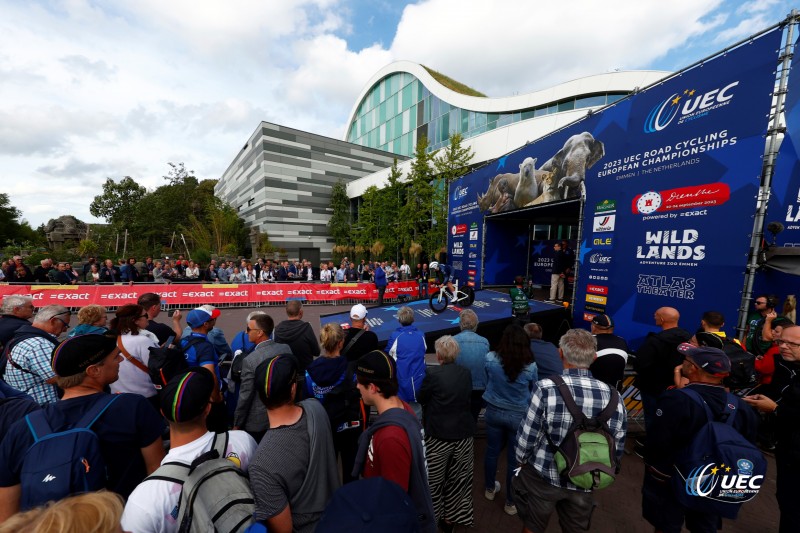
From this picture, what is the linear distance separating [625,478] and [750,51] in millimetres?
5525

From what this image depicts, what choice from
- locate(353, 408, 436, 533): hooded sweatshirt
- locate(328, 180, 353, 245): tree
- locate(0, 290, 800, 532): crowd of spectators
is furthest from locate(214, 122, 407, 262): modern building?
locate(353, 408, 436, 533): hooded sweatshirt

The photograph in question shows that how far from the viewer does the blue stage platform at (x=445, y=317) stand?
6.51m

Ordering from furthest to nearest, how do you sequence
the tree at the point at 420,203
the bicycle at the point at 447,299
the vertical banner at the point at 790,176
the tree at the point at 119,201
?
the tree at the point at 119,201 → the tree at the point at 420,203 → the bicycle at the point at 447,299 → the vertical banner at the point at 790,176

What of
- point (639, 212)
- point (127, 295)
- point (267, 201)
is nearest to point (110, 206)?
point (267, 201)

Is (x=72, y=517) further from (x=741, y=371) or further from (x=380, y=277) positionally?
(x=380, y=277)

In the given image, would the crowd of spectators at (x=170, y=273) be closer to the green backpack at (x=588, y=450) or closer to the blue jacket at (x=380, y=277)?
the blue jacket at (x=380, y=277)

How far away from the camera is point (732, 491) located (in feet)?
6.22

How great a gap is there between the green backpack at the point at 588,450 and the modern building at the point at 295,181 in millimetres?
29187

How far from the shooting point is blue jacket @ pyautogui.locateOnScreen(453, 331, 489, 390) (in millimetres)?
3393

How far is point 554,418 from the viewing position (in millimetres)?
2033

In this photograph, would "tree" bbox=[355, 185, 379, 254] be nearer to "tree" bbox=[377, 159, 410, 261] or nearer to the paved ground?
"tree" bbox=[377, 159, 410, 261]

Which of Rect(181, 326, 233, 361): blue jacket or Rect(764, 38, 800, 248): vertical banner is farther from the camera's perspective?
Rect(181, 326, 233, 361): blue jacket

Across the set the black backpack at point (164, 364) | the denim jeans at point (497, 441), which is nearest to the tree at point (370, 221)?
the black backpack at point (164, 364)

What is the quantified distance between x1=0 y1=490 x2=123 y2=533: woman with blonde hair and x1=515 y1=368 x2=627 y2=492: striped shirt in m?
2.19
